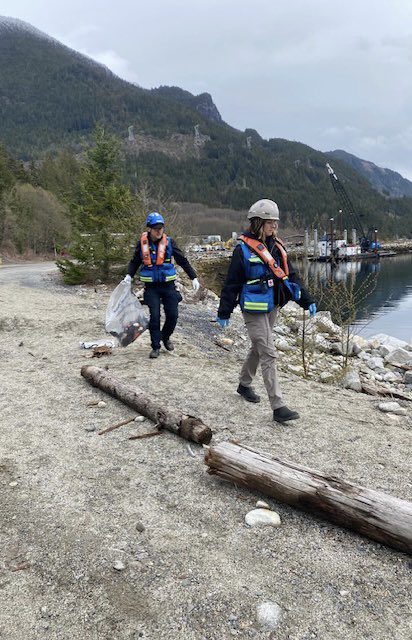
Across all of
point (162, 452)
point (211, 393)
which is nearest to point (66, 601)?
point (162, 452)

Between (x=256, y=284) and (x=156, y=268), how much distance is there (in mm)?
2564

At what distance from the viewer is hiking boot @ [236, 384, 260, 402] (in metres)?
5.44

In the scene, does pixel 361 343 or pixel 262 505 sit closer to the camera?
pixel 262 505

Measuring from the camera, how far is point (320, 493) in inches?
121

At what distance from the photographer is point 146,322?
7.35 meters

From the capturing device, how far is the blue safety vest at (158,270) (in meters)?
6.80

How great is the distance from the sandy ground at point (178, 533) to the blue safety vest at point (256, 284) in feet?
4.07

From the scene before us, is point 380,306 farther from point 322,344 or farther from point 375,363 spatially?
point 375,363

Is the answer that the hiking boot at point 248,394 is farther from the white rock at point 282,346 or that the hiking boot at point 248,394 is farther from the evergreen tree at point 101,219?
the evergreen tree at point 101,219

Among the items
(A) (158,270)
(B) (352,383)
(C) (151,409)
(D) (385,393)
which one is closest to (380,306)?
(B) (352,383)

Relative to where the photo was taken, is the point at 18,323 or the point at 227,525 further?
the point at 18,323

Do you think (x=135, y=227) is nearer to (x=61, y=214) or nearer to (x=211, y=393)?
(x=211, y=393)

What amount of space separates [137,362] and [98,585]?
4.63m

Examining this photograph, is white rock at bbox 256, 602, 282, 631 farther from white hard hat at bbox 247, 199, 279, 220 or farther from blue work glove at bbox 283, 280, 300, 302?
white hard hat at bbox 247, 199, 279, 220
